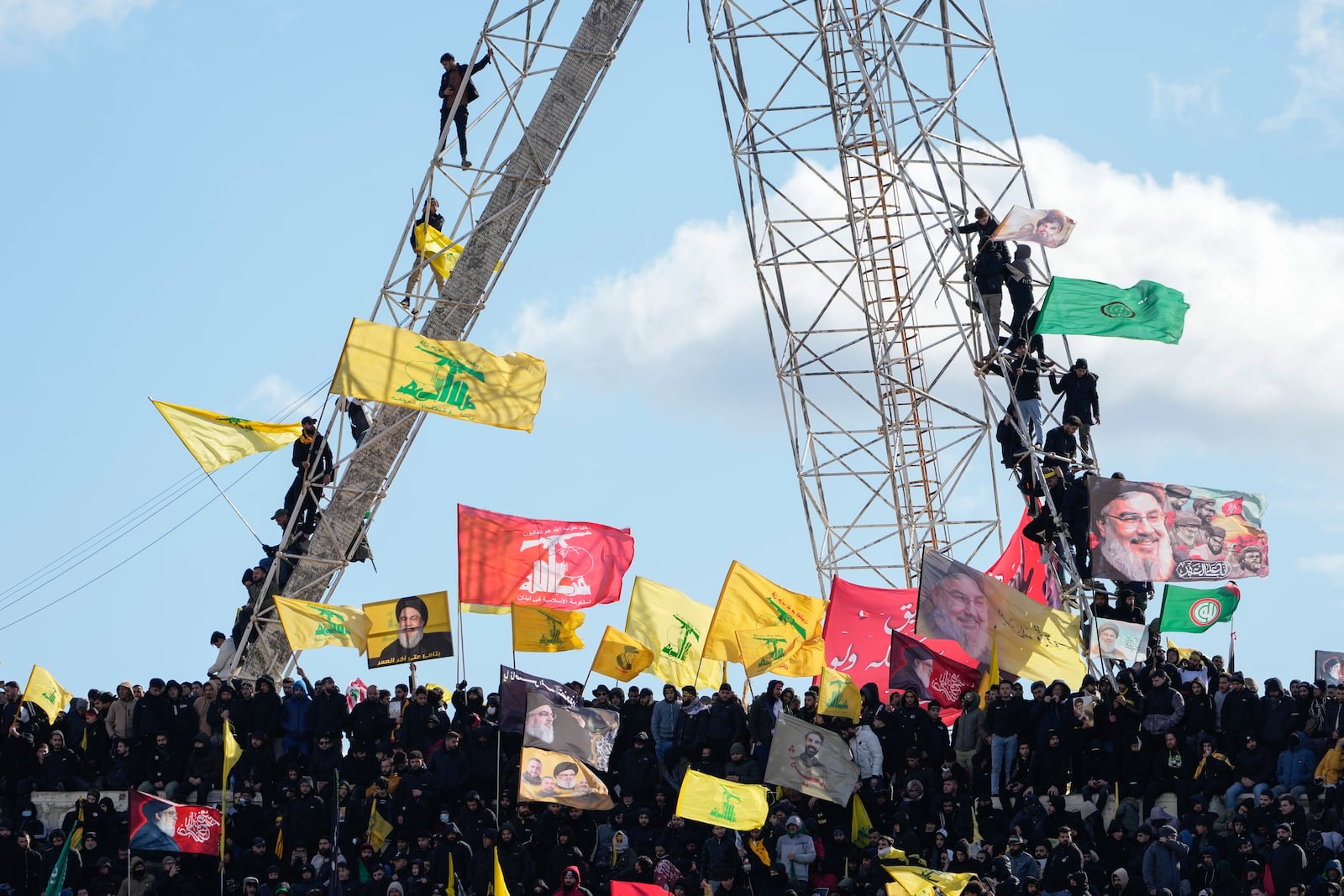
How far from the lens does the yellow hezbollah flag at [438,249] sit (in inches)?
1268

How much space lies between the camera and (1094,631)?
99.5ft

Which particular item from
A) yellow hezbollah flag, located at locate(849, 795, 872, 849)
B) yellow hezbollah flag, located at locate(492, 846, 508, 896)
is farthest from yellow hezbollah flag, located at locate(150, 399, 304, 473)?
yellow hezbollah flag, located at locate(849, 795, 872, 849)

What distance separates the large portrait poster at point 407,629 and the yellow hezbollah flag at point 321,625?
12.9 inches

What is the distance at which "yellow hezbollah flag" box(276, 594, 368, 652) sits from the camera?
3053 centimetres

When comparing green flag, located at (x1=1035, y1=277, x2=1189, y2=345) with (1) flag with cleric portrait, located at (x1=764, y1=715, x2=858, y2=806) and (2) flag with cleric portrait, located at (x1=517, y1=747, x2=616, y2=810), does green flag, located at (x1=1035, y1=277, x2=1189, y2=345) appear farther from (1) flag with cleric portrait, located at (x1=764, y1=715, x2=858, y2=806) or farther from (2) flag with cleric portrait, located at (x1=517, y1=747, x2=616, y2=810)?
(2) flag with cleric portrait, located at (x1=517, y1=747, x2=616, y2=810)

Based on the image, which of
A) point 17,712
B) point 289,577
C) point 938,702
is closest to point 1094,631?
point 938,702

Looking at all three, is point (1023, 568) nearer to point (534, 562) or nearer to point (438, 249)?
point (534, 562)

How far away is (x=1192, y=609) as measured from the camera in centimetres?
3142

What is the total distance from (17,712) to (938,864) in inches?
474

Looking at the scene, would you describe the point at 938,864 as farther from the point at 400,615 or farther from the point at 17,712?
the point at 17,712

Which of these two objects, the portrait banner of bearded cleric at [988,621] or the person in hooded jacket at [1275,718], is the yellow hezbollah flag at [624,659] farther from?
the person in hooded jacket at [1275,718]

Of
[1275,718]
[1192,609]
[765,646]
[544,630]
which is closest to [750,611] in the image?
[765,646]

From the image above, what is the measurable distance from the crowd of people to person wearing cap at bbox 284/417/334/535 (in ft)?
8.73

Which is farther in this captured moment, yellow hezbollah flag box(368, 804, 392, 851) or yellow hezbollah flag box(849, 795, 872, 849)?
yellow hezbollah flag box(368, 804, 392, 851)
